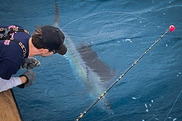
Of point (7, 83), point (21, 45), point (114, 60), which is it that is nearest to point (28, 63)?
point (7, 83)

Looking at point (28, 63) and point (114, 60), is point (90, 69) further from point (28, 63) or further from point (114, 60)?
point (28, 63)

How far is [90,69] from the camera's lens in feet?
9.34

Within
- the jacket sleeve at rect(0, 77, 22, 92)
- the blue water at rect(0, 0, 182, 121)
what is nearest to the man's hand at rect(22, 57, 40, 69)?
the jacket sleeve at rect(0, 77, 22, 92)

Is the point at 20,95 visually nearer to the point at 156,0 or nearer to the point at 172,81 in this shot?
the point at 172,81

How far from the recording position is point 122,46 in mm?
3131

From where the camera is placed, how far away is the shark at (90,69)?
2.64 metres

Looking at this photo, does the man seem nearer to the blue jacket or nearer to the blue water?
the blue jacket

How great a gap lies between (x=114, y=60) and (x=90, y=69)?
1.25ft

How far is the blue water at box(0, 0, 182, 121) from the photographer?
2.43 metres

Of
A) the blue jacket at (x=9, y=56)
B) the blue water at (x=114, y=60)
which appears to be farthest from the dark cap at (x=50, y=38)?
the blue water at (x=114, y=60)

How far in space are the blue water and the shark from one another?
0.06 m

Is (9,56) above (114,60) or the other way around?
the other way around

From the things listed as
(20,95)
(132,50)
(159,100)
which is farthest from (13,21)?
(159,100)

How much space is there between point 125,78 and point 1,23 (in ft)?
7.23
